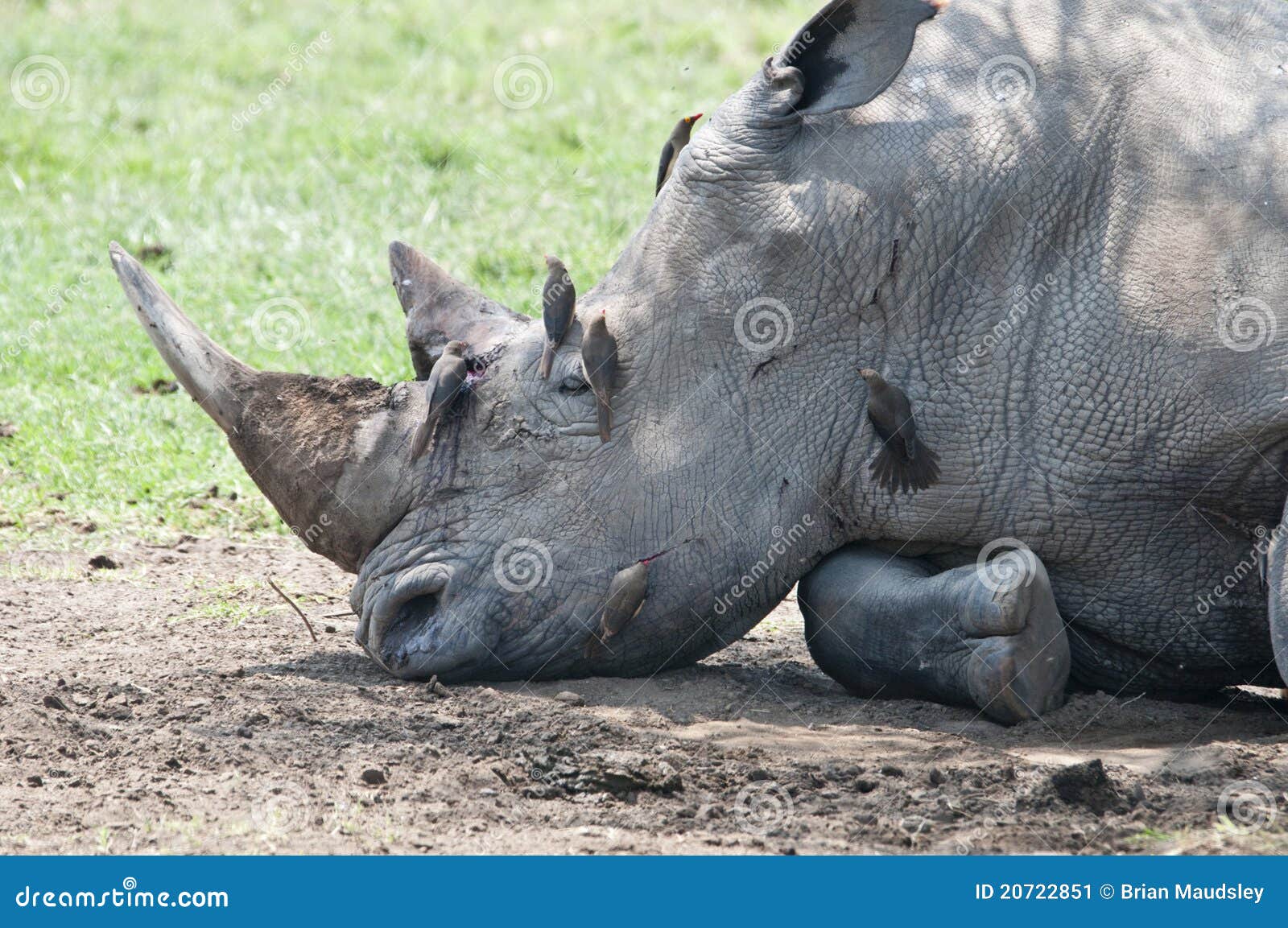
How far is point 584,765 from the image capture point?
3.97 metres

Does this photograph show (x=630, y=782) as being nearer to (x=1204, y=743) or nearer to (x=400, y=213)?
(x=1204, y=743)

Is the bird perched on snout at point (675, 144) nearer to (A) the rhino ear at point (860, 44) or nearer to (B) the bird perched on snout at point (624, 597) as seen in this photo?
(A) the rhino ear at point (860, 44)

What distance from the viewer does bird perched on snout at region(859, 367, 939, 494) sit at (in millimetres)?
4496

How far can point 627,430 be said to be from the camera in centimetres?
464

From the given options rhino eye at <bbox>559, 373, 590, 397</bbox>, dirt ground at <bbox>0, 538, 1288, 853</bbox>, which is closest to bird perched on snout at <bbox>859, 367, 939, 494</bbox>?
dirt ground at <bbox>0, 538, 1288, 853</bbox>

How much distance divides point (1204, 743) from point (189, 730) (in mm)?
2626

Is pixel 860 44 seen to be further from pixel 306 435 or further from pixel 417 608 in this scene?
pixel 417 608

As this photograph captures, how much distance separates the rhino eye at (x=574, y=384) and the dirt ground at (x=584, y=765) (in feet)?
2.73

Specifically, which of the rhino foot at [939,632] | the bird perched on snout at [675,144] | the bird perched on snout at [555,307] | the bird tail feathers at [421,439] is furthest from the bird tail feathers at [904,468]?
the bird tail feathers at [421,439]

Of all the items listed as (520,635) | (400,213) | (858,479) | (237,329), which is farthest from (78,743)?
(400,213)

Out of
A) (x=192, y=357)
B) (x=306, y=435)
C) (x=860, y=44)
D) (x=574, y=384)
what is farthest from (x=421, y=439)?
(x=860, y=44)

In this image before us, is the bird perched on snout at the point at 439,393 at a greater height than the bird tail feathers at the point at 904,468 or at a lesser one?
greater

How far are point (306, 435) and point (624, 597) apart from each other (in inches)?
41.6

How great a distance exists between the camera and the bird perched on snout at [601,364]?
181 inches
